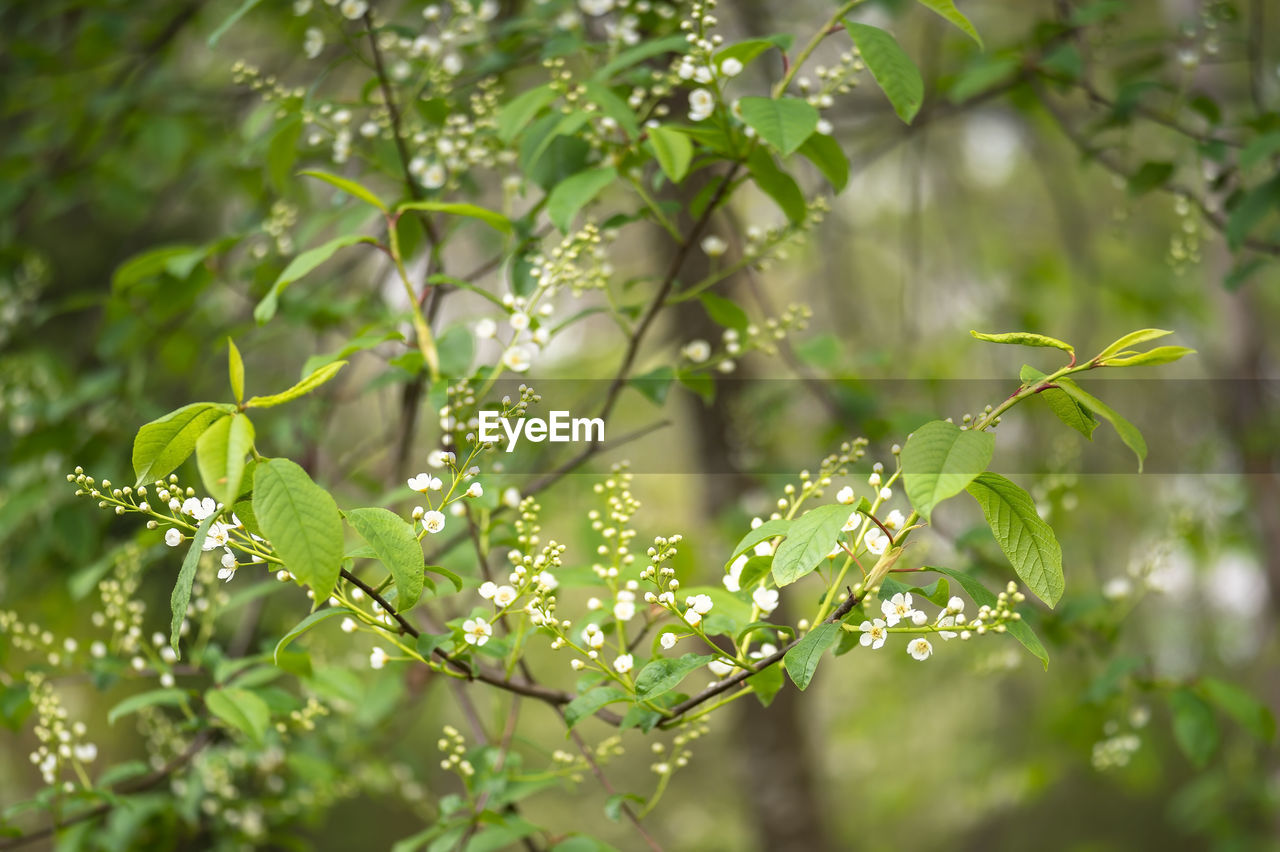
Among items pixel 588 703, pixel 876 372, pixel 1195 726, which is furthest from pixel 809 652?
pixel 876 372

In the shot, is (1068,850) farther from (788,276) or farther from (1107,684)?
(1107,684)

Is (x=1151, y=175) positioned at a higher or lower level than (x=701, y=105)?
lower

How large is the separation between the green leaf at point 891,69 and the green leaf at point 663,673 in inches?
27.0

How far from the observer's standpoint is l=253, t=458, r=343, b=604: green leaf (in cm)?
78

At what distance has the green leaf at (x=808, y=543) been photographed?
2.59 feet

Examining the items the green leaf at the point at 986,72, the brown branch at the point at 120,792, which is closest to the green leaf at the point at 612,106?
the green leaf at the point at 986,72

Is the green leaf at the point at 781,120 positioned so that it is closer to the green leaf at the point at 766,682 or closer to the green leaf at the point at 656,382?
the green leaf at the point at 656,382

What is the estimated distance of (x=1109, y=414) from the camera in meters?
0.81

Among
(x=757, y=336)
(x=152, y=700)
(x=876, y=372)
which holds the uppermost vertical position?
(x=757, y=336)

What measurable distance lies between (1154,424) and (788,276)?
235 cm

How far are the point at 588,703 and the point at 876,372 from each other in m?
1.93

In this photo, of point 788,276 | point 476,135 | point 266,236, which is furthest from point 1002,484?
point 788,276

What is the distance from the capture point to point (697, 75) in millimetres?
1241

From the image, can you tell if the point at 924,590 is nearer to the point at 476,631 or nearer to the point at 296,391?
the point at 476,631
